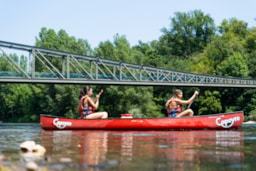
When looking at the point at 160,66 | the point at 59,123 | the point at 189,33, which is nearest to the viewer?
the point at 59,123

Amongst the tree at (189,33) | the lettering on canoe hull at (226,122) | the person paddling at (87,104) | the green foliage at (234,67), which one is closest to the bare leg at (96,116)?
the person paddling at (87,104)

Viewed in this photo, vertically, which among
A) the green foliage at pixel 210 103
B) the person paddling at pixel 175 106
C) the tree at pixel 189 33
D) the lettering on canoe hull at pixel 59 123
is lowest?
the lettering on canoe hull at pixel 59 123

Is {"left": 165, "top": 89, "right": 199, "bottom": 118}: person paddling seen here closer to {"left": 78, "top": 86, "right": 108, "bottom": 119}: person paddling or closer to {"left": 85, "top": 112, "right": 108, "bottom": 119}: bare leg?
{"left": 78, "top": 86, "right": 108, "bottom": 119}: person paddling

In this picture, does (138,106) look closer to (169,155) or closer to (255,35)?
(255,35)

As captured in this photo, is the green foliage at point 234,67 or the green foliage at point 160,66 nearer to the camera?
the green foliage at point 160,66

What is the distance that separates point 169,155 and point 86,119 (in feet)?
48.6

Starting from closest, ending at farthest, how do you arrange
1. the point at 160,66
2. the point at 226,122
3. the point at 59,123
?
the point at 226,122 < the point at 59,123 < the point at 160,66

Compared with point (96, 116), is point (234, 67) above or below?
above

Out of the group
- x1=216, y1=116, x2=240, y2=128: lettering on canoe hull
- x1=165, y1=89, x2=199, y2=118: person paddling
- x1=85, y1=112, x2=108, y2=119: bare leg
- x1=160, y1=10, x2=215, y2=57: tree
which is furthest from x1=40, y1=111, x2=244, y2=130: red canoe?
x1=160, y1=10, x2=215, y2=57: tree

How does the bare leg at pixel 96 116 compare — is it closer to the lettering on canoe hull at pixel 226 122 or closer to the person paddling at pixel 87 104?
the person paddling at pixel 87 104

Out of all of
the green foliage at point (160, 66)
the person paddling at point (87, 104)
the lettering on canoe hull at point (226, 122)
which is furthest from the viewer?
the green foliage at point (160, 66)

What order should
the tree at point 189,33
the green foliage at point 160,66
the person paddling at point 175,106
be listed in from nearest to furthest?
the person paddling at point 175,106
the green foliage at point 160,66
the tree at point 189,33

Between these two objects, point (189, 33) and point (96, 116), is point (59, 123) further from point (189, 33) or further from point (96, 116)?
point (189, 33)

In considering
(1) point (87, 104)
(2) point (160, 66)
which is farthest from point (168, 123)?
(2) point (160, 66)
